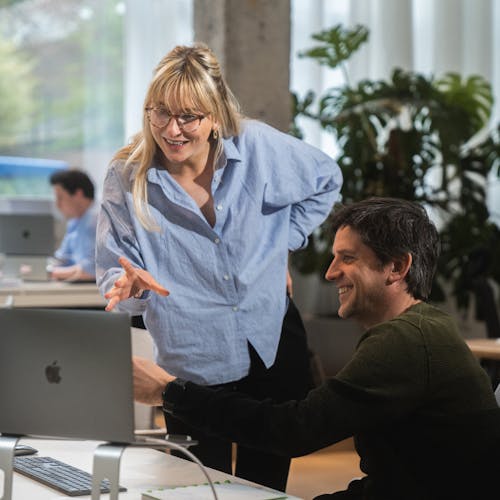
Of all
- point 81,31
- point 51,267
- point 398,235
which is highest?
point 81,31

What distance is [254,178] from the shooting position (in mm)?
2457

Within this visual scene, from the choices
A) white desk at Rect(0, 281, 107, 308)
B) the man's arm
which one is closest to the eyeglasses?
the man's arm

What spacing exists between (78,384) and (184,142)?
85 centimetres

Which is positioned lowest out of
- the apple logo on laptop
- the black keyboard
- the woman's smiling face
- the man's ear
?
the black keyboard

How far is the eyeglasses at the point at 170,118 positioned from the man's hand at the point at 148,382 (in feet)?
2.06

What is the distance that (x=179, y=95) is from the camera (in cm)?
227

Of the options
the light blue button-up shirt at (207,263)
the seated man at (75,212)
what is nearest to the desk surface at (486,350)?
the light blue button-up shirt at (207,263)

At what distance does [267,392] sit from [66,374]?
0.85 m

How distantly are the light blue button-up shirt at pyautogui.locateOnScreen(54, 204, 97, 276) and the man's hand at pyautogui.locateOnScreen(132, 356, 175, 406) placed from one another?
4.14 meters

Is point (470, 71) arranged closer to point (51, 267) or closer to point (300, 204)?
point (51, 267)

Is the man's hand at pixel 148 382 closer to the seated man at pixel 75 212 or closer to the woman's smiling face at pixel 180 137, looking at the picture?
the woman's smiling face at pixel 180 137

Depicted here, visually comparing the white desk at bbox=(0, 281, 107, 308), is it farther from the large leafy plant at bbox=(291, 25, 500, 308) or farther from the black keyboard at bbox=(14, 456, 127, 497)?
the black keyboard at bbox=(14, 456, 127, 497)

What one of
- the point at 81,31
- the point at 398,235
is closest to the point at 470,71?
the point at 81,31

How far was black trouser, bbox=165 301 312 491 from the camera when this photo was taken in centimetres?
233
